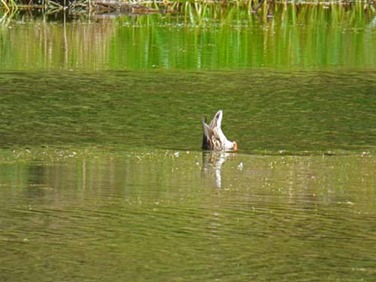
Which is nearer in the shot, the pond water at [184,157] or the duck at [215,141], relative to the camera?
the pond water at [184,157]

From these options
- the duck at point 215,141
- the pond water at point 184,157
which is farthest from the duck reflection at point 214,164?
the duck at point 215,141

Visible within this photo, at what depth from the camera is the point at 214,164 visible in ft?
37.6

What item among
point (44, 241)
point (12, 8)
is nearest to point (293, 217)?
point (44, 241)

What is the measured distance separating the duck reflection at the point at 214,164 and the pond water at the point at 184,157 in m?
0.03

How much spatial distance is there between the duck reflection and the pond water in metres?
0.03

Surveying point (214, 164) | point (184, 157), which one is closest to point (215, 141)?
point (184, 157)

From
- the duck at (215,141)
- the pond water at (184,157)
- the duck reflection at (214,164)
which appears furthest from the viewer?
the duck at (215,141)

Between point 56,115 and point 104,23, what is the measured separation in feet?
37.1

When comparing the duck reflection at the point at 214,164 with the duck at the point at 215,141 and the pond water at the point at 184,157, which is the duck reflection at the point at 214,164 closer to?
the pond water at the point at 184,157

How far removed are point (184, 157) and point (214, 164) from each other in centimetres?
40

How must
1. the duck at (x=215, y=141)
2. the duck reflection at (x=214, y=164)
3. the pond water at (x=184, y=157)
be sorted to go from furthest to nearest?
the duck at (x=215, y=141), the duck reflection at (x=214, y=164), the pond water at (x=184, y=157)

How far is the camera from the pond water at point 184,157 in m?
7.65

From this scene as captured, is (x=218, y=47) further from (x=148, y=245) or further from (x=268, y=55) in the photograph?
(x=148, y=245)

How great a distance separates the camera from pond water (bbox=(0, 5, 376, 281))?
25.1ft
